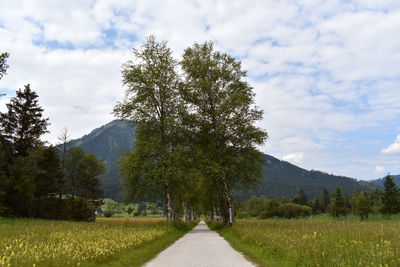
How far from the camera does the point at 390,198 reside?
6153 centimetres

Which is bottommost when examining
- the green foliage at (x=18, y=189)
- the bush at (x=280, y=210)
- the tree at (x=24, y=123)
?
the bush at (x=280, y=210)

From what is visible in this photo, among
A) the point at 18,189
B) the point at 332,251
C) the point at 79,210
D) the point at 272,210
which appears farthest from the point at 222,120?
the point at 272,210

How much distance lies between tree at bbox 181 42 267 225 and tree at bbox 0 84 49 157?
26080mm

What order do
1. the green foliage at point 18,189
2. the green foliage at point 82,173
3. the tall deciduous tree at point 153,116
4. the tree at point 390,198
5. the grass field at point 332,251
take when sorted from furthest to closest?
the tree at point 390,198 < the green foliage at point 82,173 < the green foliage at point 18,189 < the tall deciduous tree at point 153,116 < the grass field at point 332,251

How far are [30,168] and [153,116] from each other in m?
23.0

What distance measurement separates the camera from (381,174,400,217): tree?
6090 centimetres

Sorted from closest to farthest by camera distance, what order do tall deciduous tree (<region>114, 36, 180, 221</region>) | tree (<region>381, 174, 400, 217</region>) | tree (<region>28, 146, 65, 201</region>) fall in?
tall deciduous tree (<region>114, 36, 180, 221</region>) < tree (<region>28, 146, 65, 201</region>) < tree (<region>381, 174, 400, 217</region>)

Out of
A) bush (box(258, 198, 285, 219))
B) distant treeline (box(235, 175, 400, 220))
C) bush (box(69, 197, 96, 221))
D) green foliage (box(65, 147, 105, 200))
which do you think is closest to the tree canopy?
distant treeline (box(235, 175, 400, 220))

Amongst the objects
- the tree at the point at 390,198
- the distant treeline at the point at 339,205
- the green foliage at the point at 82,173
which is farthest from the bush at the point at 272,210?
the green foliage at the point at 82,173

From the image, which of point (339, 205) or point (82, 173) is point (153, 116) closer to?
point (82, 173)

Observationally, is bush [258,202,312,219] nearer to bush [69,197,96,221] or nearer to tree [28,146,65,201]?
bush [69,197,96,221]

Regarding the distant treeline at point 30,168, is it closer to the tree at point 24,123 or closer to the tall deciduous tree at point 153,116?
the tree at point 24,123

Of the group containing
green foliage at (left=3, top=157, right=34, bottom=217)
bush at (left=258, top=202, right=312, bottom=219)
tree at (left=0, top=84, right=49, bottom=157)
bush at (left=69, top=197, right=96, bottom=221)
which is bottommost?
bush at (left=258, top=202, right=312, bottom=219)

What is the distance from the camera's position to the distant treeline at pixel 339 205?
197 ft
